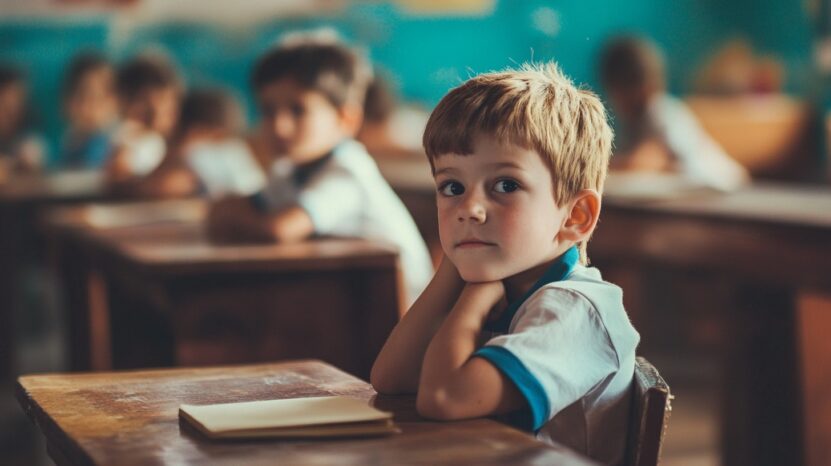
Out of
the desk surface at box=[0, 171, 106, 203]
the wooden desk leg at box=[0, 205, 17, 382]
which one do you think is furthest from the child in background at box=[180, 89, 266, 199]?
the wooden desk leg at box=[0, 205, 17, 382]

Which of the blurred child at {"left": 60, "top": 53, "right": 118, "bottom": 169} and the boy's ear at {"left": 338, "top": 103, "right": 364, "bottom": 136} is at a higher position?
the blurred child at {"left": 60, "top": 53, "right": 118, "bottom": 169}

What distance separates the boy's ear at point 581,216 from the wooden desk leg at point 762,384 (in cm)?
179

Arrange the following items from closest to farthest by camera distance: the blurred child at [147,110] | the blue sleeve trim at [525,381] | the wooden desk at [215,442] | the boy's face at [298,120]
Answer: the wooden desk at [215,442]
the blue sleeve trim at [525,381]
the boy's face at [298,120]
the blurred child at [147,110]

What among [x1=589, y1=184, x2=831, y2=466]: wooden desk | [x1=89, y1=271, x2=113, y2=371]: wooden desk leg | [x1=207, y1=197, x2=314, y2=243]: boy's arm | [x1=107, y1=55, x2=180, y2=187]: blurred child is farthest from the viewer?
[x1=107, y1=55, x2=180, y2=187]: blurred child

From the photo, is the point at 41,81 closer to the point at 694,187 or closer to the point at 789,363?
the point at 694,187

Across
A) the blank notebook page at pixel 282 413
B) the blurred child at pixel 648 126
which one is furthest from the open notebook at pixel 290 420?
the blurred child at pixel 648 126

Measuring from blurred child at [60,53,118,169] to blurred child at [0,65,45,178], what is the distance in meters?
0.16

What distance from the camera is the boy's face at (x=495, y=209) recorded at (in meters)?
1.35

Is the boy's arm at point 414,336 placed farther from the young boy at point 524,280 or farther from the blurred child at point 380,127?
the blurred child at point 380,127

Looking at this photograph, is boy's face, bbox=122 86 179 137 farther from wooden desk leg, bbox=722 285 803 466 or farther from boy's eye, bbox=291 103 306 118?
wooden desk leg, bbox=722 285 803 466

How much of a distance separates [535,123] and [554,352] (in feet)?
0.82

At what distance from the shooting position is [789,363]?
309cm

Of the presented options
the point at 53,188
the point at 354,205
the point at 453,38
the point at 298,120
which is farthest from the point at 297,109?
the point at 453,38

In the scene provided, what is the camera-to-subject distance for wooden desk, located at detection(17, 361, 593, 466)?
3.62 feet
